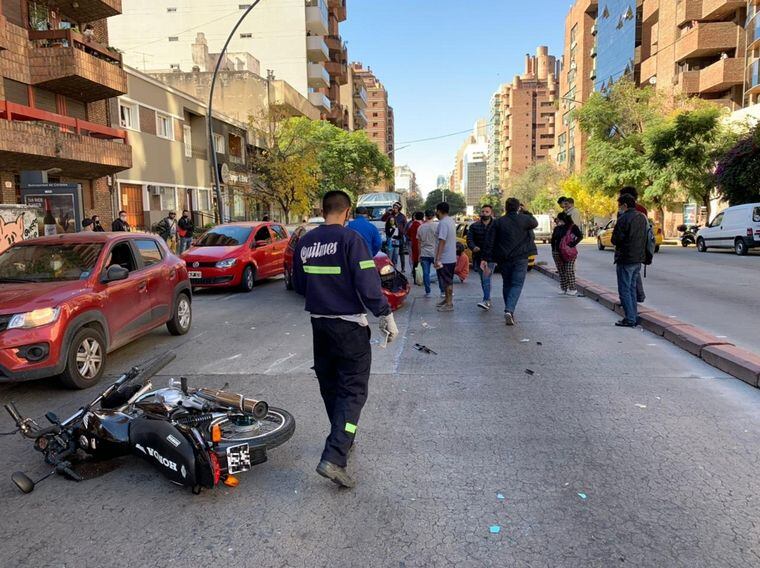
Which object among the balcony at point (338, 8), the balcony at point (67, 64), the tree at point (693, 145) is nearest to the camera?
the balcony at point (67, 64)

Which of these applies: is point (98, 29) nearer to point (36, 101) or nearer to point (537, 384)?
point (36, 101)

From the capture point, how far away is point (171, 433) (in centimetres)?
340

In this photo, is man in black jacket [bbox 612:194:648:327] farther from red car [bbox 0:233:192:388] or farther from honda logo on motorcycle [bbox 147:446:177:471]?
honda logo on motorcycle [bbox 147:446:177:471]

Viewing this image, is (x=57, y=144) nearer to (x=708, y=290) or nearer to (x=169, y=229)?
(x=169, y=229)

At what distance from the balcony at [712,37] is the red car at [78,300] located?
42.8 metres

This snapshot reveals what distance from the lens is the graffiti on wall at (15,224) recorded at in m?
12.4

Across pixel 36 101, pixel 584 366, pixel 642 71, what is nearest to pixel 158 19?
pixel 36 101

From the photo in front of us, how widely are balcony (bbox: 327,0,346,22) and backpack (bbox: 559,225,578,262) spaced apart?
60.6 metres

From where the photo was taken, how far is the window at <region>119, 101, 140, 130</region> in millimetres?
23969

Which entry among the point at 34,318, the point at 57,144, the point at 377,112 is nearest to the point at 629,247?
the point at 34,318

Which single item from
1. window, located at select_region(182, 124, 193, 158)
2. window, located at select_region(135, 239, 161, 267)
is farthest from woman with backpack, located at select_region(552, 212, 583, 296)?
window, located at select_region(182, 124, 193, 158)

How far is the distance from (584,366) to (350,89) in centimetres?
8040

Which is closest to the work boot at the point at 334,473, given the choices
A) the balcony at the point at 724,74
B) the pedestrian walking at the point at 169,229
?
the pedestrian walking at the point at 169,229

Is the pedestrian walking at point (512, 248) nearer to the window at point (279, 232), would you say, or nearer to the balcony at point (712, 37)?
the window at point (279, 232)
